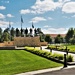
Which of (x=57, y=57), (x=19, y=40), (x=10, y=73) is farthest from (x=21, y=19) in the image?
(x=10, y=73)

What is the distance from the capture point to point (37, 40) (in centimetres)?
Result: 8381

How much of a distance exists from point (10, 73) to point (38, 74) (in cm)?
188

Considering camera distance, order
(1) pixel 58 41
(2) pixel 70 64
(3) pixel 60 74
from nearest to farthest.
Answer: (3) pixel 60 74
(2) pixel 70 64
(1) pixel 58 41

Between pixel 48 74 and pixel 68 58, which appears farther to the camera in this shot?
pixel 68 58

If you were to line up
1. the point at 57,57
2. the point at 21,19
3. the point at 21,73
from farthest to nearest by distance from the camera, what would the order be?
the point at 21,19, the point at 57,57, the point at 21,73

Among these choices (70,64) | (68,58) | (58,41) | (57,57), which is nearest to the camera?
(70,64)

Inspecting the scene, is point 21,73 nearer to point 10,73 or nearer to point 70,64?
point 10,73

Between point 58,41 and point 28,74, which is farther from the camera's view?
point 58,41

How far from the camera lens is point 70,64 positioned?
17.5 metres

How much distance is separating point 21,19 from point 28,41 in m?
9.08

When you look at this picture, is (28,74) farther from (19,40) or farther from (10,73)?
(19,40)

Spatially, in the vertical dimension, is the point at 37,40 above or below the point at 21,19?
below

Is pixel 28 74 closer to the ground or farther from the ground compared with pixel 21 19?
closer to the ground

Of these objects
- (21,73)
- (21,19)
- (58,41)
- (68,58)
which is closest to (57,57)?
(68,58)
